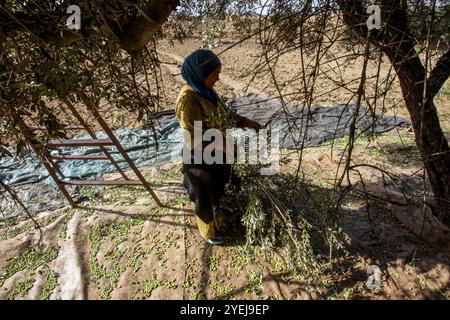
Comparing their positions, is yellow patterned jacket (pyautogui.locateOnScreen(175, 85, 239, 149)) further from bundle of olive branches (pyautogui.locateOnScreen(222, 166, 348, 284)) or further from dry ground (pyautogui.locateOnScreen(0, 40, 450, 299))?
bundle of olive branches (pyautogui.locateOnScreen(222, 166, 348, 284))

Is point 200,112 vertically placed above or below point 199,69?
below

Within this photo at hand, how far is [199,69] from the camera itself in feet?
8.84

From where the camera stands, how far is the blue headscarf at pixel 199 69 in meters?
2.69

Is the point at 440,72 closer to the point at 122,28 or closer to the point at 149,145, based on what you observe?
the point at 122,28

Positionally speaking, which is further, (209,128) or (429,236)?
(429,236)

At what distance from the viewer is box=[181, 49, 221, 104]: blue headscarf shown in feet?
8.83

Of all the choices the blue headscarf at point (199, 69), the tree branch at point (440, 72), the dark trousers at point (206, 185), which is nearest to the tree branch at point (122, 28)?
the blue headscarf at point (199, 69)

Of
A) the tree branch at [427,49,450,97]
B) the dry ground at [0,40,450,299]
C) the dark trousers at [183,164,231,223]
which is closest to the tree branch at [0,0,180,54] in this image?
the dry ground at [0,40,450,299]

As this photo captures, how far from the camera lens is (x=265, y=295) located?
106 inches

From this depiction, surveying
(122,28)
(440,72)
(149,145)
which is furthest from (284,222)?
(149,145)
